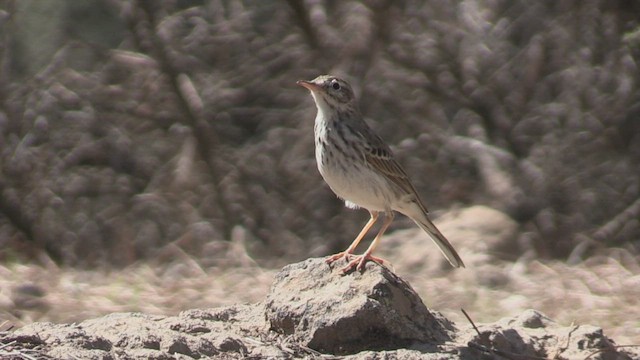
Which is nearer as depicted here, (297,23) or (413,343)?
(413,343)

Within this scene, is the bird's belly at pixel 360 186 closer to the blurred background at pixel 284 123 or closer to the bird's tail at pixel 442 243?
the bird's tail at pixel 442 243

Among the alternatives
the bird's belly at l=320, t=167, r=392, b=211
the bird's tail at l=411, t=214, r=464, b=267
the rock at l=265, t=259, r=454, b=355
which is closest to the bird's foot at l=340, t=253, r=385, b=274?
the rock at l=265, t=259, r=454, b=355

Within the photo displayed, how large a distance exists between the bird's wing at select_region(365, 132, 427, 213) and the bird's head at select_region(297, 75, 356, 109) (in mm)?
264

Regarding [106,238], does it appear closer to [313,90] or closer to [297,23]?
[297,23]

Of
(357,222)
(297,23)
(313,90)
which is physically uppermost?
(297,23)

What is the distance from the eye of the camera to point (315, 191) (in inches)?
416

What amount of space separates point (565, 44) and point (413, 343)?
18.0 feet

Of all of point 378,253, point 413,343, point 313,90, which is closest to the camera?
point 413,343

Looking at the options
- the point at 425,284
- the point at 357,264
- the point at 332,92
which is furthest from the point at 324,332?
the point at 425,284

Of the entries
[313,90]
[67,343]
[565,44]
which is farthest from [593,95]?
[67,343]

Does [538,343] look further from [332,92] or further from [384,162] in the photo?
[332,92]

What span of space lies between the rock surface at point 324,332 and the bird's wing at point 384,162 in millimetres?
1452

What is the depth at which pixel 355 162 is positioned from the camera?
7.46 m

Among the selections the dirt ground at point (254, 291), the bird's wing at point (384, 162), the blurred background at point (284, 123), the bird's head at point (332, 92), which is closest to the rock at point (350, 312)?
the bird's wing at point (384, 162)
